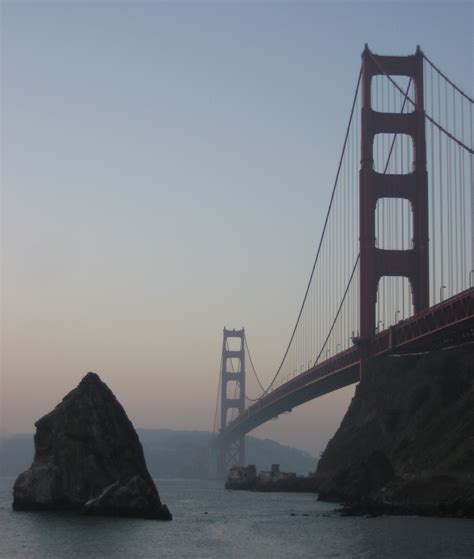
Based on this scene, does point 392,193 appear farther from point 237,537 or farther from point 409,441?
point 237,537

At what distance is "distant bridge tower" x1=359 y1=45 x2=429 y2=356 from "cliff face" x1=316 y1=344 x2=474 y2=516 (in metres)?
6.44

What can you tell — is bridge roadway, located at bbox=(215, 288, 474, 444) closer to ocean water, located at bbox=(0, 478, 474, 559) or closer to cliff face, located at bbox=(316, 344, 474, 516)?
cliff face, located at bbox=(316, 344, 474, 516)

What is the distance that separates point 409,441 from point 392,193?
29.0 metres

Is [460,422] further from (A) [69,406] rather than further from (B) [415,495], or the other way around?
(A) [69,406]

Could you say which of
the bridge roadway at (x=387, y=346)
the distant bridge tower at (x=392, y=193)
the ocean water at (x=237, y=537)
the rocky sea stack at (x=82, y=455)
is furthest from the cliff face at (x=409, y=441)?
the rocky sea stack at (x=82, y=455)

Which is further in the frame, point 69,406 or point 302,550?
point 69,406

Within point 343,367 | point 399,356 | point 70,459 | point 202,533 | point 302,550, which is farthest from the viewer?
point 343,367

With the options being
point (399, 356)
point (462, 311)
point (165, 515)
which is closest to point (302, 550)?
point (165, 515)

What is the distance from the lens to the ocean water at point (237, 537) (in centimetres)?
4959

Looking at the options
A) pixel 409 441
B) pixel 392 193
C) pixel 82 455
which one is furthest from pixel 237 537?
pixel 392 193

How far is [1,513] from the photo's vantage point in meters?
75.7

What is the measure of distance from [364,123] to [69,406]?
48045 mm

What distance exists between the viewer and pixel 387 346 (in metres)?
99.8

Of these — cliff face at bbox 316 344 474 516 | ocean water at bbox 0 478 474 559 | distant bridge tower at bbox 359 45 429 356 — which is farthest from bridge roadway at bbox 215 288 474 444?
ocean water at bbox 0 478 474 559
